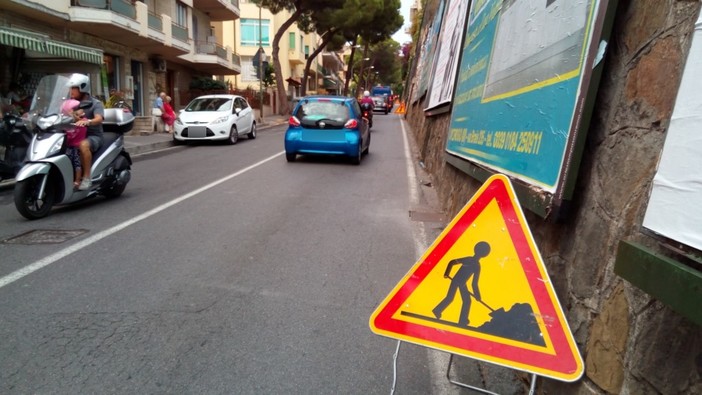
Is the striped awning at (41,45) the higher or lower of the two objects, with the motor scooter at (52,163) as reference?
higher

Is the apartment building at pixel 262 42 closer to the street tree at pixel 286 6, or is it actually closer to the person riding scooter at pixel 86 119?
the street tree at pixel 286 6

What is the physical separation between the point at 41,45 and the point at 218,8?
19.8m

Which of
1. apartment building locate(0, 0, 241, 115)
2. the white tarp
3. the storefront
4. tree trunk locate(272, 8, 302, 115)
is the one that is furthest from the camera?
tree trunk locate(272, 8, 302, 115)

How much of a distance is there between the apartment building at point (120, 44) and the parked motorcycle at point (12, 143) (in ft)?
15.4

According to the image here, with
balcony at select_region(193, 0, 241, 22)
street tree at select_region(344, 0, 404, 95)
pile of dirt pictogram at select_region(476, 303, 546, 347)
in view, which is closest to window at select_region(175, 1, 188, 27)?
balcony at select_region(193, 0, 241, 22)

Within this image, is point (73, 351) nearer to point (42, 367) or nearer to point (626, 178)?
point (42, 367)

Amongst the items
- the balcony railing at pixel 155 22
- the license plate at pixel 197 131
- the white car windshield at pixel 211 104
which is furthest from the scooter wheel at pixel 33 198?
the balcony railing at pixel 155 22

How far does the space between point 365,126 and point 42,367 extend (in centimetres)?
1146

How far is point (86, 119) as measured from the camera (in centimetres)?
695

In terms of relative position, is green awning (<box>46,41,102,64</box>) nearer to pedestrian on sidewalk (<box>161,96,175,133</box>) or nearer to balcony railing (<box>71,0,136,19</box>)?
balcony railing (<box>71,0,136,19</box>)

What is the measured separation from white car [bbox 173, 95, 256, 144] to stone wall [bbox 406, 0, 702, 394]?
14911mm

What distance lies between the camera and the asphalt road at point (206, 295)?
2.97m

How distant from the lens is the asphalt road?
2975 millimetres

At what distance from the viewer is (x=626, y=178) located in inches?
90.9
